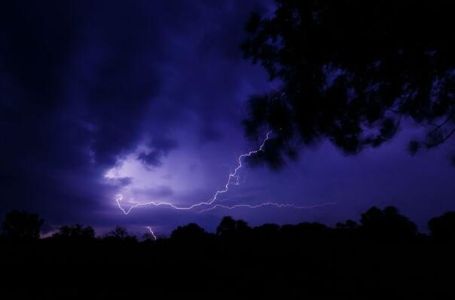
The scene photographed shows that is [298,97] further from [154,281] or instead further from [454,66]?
[154,281]

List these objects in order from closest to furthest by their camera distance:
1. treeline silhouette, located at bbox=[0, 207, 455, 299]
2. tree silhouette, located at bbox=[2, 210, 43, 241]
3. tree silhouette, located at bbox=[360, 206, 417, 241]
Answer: treeline silhouette, located at bbox=[0, 207, 455, 299] < tree silhouette, located at bbox=[360, 206, 417, 241] < tree silhouette, located at bbox=[2, 210, 43, 241]

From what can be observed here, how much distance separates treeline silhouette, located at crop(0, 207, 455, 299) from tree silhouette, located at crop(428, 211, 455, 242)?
112 centimetres

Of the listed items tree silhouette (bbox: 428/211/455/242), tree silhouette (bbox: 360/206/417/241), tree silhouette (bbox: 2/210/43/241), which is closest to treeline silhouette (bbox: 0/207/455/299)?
tree silhouette (bbox: 360/206/417/241)

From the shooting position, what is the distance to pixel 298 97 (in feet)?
19.1

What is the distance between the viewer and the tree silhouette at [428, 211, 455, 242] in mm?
7195

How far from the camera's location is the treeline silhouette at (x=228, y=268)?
142 inches

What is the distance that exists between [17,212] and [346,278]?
10923 mm

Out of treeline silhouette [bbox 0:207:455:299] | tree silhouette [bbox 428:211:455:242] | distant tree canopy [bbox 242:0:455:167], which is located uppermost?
distant tree canopy [bbox 242:0:455:167]

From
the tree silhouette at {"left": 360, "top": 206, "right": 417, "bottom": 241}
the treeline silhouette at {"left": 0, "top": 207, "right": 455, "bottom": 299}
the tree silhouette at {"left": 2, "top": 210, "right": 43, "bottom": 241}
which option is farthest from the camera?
the tree silhouette at {"left": 2, "top": 210, "right": 43, "bottom": 241}

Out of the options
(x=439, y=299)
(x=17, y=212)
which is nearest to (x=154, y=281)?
(x=439, y=299)

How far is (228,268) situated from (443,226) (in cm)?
622

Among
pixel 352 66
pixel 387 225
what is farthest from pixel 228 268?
pixel 387 225

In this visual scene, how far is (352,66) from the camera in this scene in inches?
213

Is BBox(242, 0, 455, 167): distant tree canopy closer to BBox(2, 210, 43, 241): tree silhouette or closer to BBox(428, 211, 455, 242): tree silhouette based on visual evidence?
BBox(428, 211, 455, 242): tree silhouette
